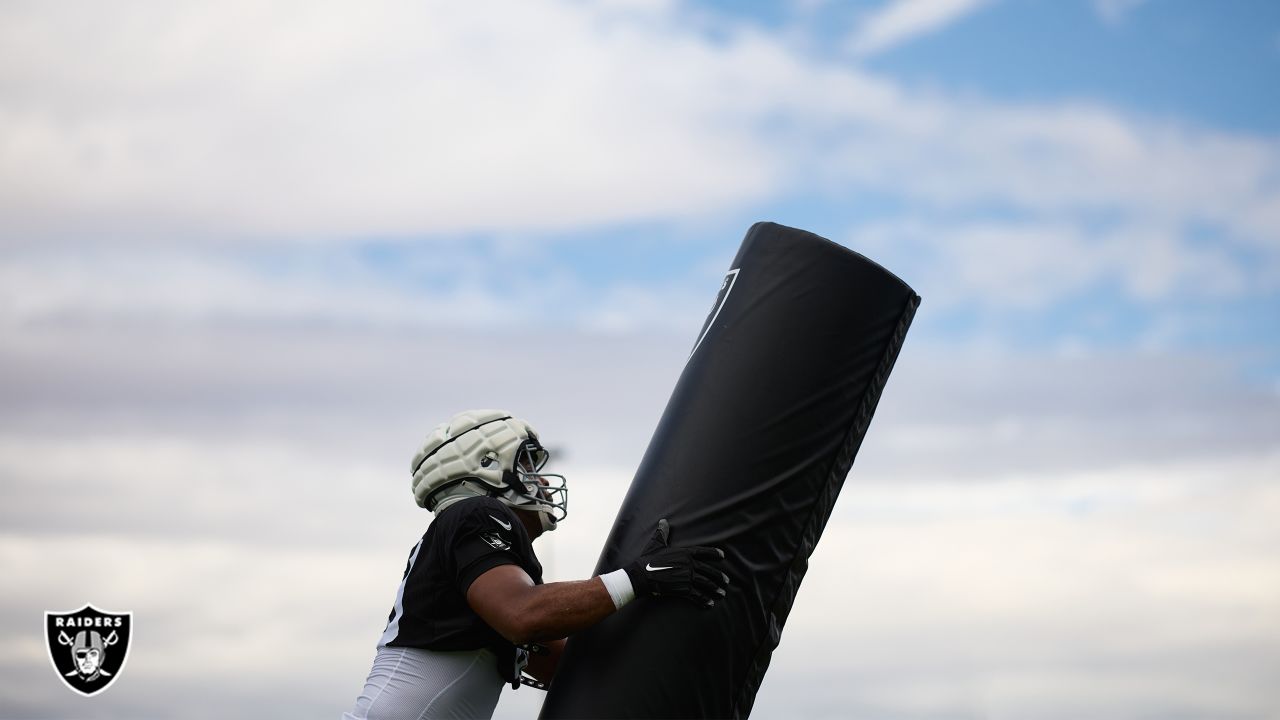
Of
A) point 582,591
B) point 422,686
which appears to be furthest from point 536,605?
point 422,686

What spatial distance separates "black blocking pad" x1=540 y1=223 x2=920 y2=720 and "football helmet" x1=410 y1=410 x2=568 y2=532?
0.42m

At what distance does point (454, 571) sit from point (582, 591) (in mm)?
558

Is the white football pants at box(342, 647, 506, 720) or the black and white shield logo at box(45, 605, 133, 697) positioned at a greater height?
the black and white shield logo at box(45, 605, 133, 697)

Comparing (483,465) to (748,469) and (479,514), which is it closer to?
(479,514)

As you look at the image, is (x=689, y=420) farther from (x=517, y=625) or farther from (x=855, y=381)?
(x=517, y=625)

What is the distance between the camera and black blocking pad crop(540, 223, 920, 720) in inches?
181

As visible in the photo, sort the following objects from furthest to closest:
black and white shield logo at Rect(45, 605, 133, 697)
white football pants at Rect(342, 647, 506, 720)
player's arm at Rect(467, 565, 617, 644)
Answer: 1. black and white shield logo at Rect(45, 605, 133, 697)
2. white football pants at Rect(342, 647, 506, 720)
3. player's arm at Rect(467, 565, 617, 644)

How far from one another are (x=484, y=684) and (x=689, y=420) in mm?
1356

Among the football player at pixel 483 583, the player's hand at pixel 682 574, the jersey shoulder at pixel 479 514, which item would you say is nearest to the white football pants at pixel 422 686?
the football player at pixel 483 583

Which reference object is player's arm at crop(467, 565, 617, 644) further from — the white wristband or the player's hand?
the player's hand

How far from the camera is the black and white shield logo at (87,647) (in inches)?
286

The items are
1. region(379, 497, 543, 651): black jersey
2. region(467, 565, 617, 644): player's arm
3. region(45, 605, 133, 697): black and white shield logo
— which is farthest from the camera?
region(45, 605, 133, 697): black and white shield logo

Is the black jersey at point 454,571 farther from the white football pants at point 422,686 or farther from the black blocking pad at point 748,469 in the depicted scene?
the black blocking pad at point 748,469

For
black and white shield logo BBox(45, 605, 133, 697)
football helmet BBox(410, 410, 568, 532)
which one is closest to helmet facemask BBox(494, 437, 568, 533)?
football helmet BBox(410, 410, 568, 532)
